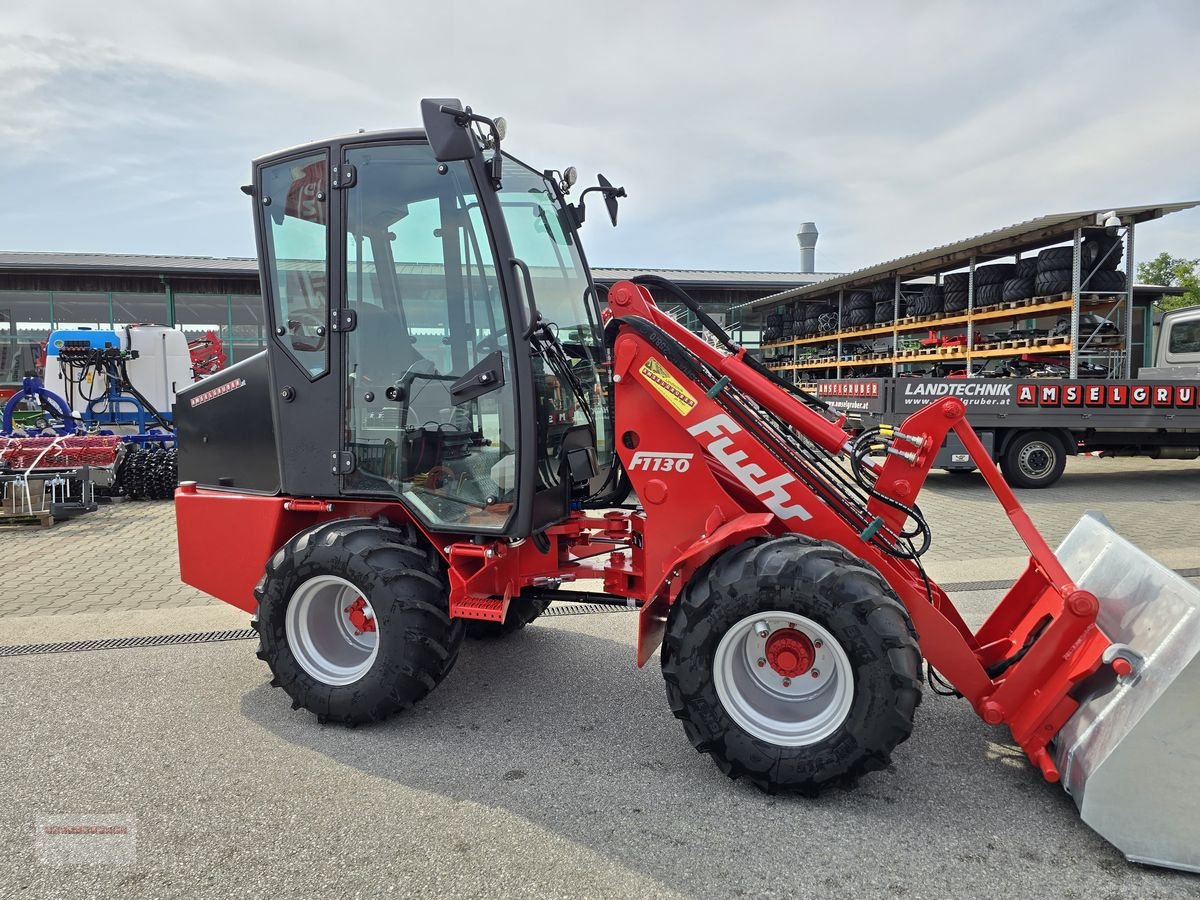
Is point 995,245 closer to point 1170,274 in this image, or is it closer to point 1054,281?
point 1054,281

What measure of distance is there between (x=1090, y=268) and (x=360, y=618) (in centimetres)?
1392

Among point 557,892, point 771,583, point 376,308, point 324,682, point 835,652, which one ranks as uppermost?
point 376,308

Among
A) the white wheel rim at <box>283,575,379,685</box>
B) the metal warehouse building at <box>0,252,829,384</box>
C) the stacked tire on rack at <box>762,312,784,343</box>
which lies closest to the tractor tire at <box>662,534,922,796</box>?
the white wheel rim at <box>283,575,379,685</box>

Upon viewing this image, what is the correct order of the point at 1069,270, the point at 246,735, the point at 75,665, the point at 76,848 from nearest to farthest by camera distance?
the point at 76,848
the point at 246,735
the point at 75,665
the point at 1069,270

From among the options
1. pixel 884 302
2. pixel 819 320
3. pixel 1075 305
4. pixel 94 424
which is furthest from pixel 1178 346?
pixel 94 424

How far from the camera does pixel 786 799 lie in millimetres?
2846

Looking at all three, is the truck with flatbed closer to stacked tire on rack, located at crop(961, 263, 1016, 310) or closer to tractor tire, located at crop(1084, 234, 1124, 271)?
tractor tire, located at crop(1084, 234, 1124, 271)

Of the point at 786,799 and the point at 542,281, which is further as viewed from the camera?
the point at 542,281

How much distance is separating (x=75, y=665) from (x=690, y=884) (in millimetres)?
3664

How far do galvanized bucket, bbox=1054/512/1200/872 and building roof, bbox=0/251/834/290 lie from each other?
49.9 ft

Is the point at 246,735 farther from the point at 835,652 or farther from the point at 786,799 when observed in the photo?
the point at 835,652

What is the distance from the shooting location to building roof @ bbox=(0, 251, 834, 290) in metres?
19.9

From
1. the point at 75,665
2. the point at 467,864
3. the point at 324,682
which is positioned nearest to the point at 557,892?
the point at 467,864

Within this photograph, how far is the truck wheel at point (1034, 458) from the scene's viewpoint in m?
11.2
